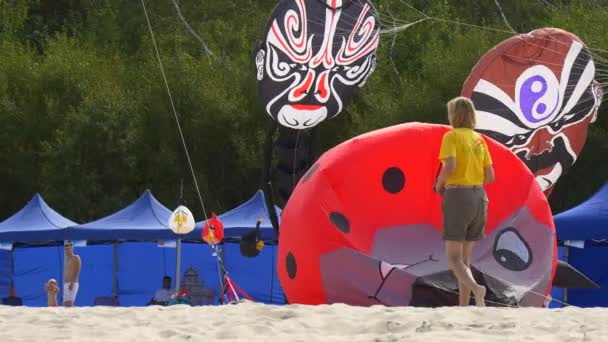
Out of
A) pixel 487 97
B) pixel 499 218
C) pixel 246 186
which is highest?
pixel 487 97

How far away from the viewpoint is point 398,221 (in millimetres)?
10258

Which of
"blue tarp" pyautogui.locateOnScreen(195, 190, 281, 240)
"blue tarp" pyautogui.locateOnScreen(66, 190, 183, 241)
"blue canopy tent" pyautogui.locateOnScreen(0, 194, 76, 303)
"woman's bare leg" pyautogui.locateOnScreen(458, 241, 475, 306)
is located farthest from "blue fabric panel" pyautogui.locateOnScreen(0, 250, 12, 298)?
"woman's bare leg" pyautogui.locateOnScreen(458, 241, 475, 306)

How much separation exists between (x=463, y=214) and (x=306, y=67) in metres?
6.31

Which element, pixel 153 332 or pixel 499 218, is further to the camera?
pixel 499 218

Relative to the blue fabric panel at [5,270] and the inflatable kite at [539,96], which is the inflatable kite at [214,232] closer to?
the blue fabric panel at [5,270]

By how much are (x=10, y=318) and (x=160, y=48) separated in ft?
86.0

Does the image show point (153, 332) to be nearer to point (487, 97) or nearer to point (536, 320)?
point (536, 320)

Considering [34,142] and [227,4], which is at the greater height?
[227,4]

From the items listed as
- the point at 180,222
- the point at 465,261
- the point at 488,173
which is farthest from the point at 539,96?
the point at 465,261

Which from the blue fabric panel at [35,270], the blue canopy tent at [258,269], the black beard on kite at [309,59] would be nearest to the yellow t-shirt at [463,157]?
the black beard on kite at [309,59]

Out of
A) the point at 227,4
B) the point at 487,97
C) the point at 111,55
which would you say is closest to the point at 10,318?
the point at 487,97

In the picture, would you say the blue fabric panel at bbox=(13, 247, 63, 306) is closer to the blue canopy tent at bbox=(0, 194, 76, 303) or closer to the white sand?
the blue canopy tent at bbox=(0, 194, 76, 303)

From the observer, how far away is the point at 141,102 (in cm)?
2939

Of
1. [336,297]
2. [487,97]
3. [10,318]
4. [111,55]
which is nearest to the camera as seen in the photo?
[10,318]
